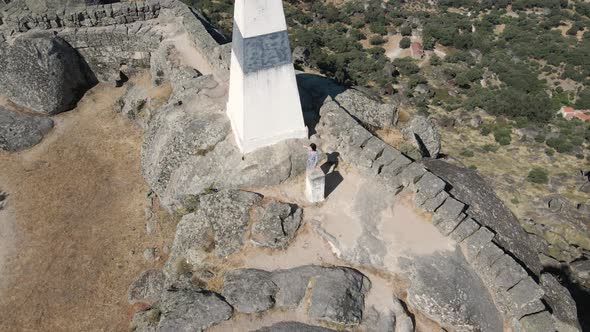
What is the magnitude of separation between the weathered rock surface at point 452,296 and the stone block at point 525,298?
55 centimetres

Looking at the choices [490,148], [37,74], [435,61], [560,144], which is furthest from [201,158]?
[435,61]

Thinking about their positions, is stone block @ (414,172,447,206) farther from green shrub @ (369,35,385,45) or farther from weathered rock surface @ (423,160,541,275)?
green shrub @ (369,35,385,45)

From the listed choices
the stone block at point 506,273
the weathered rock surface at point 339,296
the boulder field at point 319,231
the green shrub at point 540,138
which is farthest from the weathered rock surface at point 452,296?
the green shrub at point 540,138

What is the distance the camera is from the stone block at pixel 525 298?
34.8 ft

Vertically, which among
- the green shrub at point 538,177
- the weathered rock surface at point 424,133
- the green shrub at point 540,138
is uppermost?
the weathered rock surface at point 424,133

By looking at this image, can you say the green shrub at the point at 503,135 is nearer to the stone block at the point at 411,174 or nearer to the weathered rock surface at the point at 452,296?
the stone block at the point at 411,174

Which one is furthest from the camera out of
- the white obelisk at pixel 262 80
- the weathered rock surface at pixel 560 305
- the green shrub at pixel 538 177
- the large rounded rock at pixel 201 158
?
the green shrub at pixel 538 177

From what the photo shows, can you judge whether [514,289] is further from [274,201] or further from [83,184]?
[83,184]

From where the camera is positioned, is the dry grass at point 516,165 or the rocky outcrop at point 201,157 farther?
the dry grass at point 516,165

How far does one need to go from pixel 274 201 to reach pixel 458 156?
2490cm

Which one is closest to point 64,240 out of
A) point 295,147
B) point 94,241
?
point 94,241

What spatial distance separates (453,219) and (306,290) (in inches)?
183

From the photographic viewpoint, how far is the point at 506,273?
11.1 metres

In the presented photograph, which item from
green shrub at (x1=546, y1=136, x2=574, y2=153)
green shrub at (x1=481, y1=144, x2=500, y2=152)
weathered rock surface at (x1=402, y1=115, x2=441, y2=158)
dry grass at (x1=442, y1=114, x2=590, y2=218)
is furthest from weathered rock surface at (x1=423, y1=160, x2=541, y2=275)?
green shrub at (x1=546, y1=136, x2=574, y2=153)
